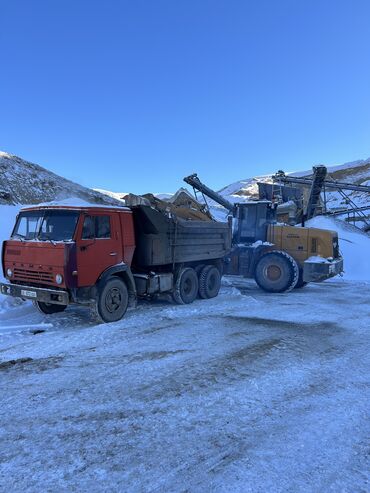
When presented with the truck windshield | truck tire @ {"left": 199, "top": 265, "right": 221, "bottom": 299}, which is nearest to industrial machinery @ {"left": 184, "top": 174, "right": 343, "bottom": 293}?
truck tire @ {"left": 199, "top": 265, "right": 221, "bottom": 299}

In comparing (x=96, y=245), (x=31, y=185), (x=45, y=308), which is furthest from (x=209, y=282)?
(x=31, y=185)

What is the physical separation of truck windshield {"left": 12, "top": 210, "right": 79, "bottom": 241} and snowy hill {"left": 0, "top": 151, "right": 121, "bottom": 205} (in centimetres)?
1391

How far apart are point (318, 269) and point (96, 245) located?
731cm

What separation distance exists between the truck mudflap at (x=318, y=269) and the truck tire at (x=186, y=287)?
12.4ft

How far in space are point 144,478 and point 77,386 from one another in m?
1.95

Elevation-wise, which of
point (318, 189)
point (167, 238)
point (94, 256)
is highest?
point (318, 189)

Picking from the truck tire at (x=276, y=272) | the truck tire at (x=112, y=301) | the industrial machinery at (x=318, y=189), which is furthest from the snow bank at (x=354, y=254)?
the truck tire at (x=112, y=301)

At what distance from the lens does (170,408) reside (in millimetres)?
4133

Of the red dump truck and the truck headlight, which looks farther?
the red dump truck

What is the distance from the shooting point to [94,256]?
743cm

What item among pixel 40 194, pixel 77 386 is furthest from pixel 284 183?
pixel 77 386

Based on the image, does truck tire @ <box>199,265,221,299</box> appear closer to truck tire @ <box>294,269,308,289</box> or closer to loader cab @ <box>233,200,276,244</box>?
loader cab @ <box>233,200,276,244</box>

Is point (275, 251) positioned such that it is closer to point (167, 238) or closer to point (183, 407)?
point (167, 238)

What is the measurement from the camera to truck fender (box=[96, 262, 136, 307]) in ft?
24.9
